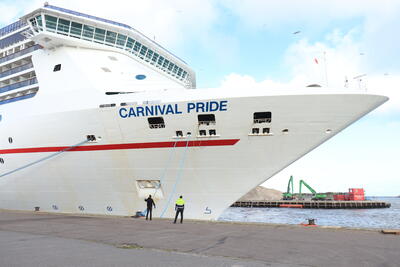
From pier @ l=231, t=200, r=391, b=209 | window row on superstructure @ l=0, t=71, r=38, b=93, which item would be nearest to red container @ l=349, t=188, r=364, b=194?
pier @ l=231, t=200, r=391, b=209

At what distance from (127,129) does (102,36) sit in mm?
7010

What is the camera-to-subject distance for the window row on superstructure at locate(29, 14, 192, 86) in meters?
16.6

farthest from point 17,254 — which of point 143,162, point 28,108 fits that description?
point 28,108

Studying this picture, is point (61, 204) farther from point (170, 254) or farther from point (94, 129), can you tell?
point (170, 254)

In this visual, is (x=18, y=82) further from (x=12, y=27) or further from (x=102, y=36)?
(x=12, y=27)

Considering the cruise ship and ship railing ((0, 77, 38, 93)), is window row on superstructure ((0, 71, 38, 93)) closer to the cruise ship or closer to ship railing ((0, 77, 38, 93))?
ship railing ((0, 77, 38, 93))

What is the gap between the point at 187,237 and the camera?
852 cm

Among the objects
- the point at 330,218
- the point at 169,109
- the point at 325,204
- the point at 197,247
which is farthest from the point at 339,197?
the point at 197,247

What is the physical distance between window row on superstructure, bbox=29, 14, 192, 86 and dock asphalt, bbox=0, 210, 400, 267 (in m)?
10.8

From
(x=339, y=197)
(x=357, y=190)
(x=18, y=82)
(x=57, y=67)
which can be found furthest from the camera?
(x=339, y=197)

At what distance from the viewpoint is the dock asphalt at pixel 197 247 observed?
219 inches

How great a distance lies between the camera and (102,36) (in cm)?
1773

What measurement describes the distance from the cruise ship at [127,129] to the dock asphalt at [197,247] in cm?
381

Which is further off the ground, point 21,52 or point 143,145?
point 21,52
